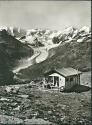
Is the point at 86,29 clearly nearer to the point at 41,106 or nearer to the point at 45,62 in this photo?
the point at 45,62

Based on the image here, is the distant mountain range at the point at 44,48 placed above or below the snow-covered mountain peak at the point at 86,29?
below

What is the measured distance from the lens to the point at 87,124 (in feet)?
14.5

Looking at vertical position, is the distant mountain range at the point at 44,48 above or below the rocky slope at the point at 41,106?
above

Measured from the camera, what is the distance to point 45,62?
4645mm

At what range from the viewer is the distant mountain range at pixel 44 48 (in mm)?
4527

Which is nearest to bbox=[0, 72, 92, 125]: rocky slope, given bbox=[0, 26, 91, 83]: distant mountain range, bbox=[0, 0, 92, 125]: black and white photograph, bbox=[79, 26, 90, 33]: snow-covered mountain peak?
bbox=[0, 0, 92, 125]: black and white photograph

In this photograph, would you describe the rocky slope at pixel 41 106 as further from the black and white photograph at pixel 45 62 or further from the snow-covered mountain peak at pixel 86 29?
the snow-covered mountain peak at pixel 86 29

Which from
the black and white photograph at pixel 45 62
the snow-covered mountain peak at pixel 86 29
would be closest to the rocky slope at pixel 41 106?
the black and white photograph at pixel 45 62

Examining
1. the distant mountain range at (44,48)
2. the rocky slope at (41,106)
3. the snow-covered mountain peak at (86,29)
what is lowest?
the rocky slope at (41,106)

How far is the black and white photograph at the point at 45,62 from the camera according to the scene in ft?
14.8

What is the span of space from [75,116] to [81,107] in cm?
12

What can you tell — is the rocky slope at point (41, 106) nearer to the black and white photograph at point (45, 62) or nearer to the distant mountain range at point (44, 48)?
the black and white photograph at point (45, 62)

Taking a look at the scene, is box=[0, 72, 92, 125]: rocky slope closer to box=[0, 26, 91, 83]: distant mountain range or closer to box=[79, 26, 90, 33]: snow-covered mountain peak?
box=[0, 26, 91, 83]: distant mountain range

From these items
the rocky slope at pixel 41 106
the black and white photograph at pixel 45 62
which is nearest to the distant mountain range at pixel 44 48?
the black and white photograph at pixel 45 62
